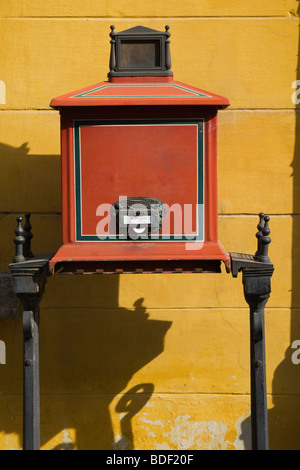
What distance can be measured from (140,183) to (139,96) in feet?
1.25

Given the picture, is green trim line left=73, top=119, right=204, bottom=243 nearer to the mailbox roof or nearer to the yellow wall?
the mailbox roof

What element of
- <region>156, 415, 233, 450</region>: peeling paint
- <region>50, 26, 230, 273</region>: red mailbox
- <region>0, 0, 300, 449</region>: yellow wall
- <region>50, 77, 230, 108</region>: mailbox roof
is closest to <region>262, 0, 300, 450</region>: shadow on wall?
<region>0, 0, 300, 449</region>: yellow wall

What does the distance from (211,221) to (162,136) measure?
439mm

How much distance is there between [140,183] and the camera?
8.57 ft

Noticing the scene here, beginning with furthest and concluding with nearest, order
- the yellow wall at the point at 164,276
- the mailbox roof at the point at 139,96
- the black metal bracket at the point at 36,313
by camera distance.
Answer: the yellow wall at the point at 164,276 < the black metal bracket at the point at 36,313 < the mailbox roof at the point at 139,96

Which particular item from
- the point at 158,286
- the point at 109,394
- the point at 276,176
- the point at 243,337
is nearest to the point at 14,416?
the point at 109,394

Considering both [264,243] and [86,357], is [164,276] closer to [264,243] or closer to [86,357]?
[86,357]

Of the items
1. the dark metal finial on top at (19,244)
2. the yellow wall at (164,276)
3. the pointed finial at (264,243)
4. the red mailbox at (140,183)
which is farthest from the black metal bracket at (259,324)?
the dark metal finial on top at (19,244)

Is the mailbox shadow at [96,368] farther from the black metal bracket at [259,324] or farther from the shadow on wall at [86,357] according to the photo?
the black metal bracket at [259,324]

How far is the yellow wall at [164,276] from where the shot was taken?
335cm

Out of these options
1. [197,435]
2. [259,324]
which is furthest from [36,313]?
[197,435]

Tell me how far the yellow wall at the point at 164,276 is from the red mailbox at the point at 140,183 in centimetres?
78

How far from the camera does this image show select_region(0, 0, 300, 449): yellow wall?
3348 millimetres

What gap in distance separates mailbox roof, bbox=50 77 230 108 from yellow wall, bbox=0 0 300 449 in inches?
29.5
